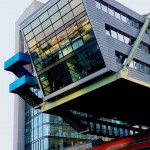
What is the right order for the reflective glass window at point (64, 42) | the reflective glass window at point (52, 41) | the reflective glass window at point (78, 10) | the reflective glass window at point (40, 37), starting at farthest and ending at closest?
the reflective glass window at point (40, 37), the reflective glass window at point (52, 41), the reflective glass window at point (64, 42), the reflective glass window at point (78, 10)

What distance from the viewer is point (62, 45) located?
45.0 meters

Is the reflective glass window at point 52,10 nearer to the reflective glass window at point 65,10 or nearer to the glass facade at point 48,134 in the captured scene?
the reflective glass window at point 65,10

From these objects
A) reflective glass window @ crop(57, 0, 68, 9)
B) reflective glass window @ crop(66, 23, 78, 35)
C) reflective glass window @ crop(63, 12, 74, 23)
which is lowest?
reflective glass window @ crop(66, 23, 78, 35)

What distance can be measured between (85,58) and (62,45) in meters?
3.85

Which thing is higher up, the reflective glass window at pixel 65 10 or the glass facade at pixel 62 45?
the reflective glass window at pixel 65 10

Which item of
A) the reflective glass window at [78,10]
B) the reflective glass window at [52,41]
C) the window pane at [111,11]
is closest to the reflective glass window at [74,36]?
the reflective glass window at [78,10]

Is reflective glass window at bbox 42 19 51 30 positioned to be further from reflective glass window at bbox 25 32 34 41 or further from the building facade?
the building facade

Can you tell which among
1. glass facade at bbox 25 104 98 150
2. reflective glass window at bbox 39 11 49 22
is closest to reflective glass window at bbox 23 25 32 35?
reflective glass window at bbox 39 11 49 22

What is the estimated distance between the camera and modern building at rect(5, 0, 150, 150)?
42.0 m

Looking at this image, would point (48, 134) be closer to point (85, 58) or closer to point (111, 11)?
point (85, 58)

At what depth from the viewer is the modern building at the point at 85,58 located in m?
42.0

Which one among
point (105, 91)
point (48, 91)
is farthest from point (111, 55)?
point (48, 91)

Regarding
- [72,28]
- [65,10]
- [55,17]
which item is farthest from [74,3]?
[55,17]

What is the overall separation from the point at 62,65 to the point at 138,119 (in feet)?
69.7
